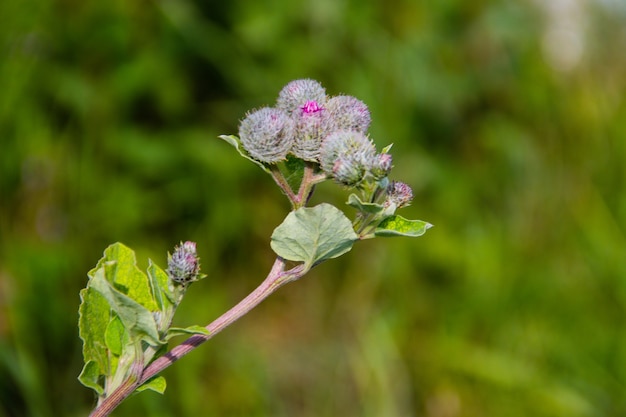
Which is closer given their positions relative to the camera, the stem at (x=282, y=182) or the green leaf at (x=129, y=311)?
the green leaf at (x=129, y=311)

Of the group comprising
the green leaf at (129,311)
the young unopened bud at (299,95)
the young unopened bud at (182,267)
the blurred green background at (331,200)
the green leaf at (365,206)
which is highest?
the blurred green background at (331,200)

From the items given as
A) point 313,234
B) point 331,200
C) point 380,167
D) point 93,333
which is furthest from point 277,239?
point 331,200

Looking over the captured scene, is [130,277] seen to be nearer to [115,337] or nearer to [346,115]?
[115,337]

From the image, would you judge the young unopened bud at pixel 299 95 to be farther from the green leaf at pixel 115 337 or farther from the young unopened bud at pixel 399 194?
the green leaf at pixel 115 337

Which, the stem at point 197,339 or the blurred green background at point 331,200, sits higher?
the blurred green background at point 331,200

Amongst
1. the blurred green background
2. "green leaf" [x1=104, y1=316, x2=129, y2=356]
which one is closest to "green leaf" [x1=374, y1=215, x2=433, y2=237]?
"green leaf" [x1=104, y1=316, x2=129, y2=356]

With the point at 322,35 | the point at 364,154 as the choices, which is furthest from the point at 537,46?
the point at 364,154

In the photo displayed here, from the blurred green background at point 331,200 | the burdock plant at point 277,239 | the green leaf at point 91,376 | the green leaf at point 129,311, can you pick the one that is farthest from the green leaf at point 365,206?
the blurred green background at point 331,200
